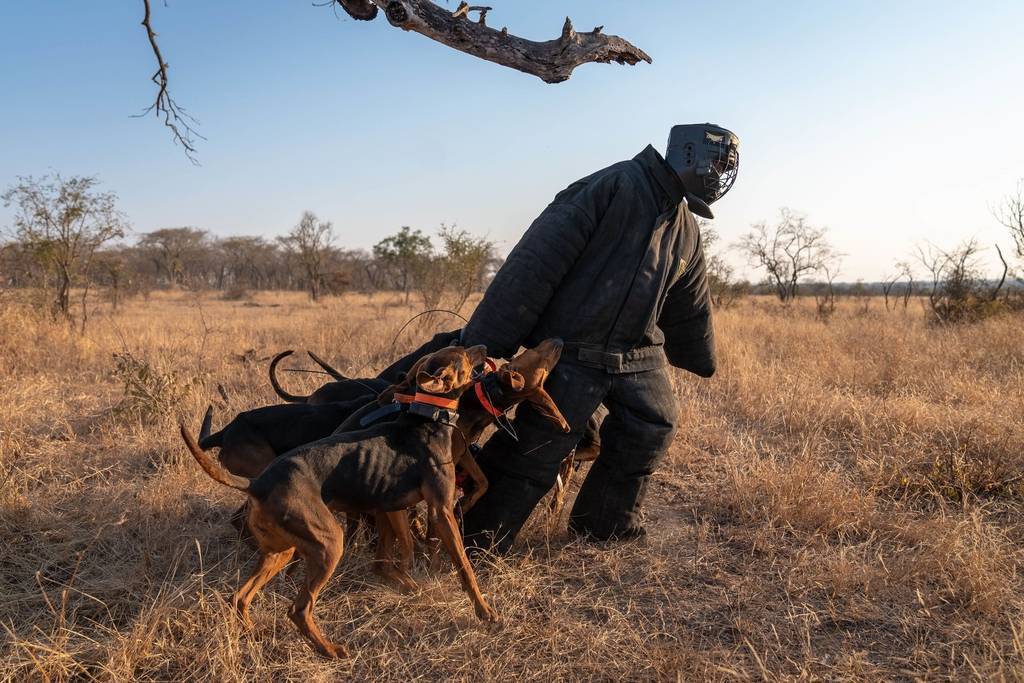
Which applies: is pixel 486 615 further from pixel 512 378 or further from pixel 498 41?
pixel 498 41

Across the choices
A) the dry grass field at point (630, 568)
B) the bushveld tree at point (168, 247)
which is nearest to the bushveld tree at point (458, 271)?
the dry grass field at point (630, 568)

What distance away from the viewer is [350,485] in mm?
2705

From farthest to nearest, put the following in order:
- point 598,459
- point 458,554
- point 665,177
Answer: point 598,459, point 665,177, point 458,554

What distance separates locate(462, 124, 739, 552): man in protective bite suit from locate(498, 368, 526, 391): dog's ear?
1.05 ft

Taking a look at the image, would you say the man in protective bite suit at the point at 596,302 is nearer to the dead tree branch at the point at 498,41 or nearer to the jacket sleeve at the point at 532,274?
the jacket sleeve at the point at 532,274

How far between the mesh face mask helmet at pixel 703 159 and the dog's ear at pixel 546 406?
1207 millimetres

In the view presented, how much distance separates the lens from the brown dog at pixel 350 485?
2.51m

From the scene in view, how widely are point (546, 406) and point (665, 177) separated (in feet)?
4.33

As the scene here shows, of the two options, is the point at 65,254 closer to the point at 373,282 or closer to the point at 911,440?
the point at 911,440

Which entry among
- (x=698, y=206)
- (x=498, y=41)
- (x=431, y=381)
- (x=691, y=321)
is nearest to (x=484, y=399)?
(x=431, y=381)

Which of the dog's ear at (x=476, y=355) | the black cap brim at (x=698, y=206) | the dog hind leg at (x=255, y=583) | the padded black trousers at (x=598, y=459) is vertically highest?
the black cap brim at (x=698, y=206)

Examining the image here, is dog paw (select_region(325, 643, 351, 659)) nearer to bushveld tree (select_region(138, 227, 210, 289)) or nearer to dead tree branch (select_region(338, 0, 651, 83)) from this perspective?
dead tree branch (select_region(338, 0, 651, 83))

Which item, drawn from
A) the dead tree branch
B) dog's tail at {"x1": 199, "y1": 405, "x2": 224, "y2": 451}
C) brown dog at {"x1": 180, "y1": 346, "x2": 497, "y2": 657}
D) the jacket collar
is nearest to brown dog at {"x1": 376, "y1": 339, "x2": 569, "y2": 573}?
brown dog at {"x1": 180, "y1": 346, "x2": 497, "y2": 657}

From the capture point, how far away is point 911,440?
17.2 ft
